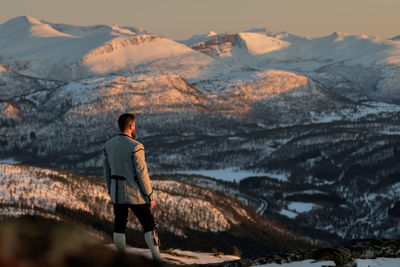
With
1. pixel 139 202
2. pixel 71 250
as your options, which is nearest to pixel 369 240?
pixel 139 202

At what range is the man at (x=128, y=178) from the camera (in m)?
22.6

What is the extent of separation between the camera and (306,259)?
25625mm

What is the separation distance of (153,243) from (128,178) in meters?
2.53

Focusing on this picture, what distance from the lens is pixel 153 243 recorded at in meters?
22.2

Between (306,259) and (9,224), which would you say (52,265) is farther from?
(306,259)

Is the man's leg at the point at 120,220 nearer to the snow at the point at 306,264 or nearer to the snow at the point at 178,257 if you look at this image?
the snow at the point at 178,257

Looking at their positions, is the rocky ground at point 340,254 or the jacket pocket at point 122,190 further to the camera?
the rocky ground at point 340,254

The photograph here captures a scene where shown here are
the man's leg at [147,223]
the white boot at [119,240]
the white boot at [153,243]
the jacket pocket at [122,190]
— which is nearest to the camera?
the white boot at [153,243]

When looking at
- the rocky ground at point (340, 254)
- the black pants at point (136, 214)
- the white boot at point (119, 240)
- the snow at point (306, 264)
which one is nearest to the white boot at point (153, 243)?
the black pants at point (136, 214)

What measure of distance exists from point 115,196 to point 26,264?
12643 millimetres

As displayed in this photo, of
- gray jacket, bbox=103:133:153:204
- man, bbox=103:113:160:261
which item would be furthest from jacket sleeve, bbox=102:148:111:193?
gray jacket, bbox=103:133:153:204

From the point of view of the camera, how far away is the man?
22.6 metres

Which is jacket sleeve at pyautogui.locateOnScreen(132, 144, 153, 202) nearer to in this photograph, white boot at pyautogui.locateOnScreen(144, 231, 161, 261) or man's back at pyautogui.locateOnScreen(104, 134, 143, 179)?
man's back at pyautogui.locateOnScreen(104, 134, 143, 179)

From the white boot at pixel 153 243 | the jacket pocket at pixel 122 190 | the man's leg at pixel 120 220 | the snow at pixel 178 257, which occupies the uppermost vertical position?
the jacket pocket at pixel 122 190
